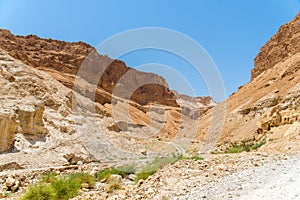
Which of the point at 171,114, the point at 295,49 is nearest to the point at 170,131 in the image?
the point at 171,114

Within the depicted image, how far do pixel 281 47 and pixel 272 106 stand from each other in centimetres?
1871

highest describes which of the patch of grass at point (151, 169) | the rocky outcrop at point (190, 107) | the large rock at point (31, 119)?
the rocky outcrop at point (190, 107)

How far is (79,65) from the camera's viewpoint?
Answer: 55.1 m

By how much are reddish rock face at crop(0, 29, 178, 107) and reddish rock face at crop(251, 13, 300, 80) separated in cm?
2826

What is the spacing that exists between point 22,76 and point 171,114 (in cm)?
4655

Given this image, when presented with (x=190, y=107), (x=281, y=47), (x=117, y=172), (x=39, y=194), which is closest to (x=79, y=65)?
(x=281, y=47)

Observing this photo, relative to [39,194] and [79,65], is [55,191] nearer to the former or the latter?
[39,194]

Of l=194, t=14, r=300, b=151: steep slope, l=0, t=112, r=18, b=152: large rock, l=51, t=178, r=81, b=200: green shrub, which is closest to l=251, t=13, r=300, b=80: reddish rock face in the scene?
l=194, t=14, r=300, b=151: steep slope

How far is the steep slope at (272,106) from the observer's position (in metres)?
11.5

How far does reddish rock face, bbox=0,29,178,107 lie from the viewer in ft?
155

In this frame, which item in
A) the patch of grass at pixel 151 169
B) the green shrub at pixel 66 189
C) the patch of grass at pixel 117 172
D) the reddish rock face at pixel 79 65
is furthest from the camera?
the reddish rock face at pixel 79 65

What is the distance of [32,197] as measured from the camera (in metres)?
Result: 6.53

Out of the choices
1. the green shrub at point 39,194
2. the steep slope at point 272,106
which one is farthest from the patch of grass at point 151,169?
the steep slope at point 272,106

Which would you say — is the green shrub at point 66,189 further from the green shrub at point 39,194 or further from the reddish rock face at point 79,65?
the reddish rock face at point 79,65
